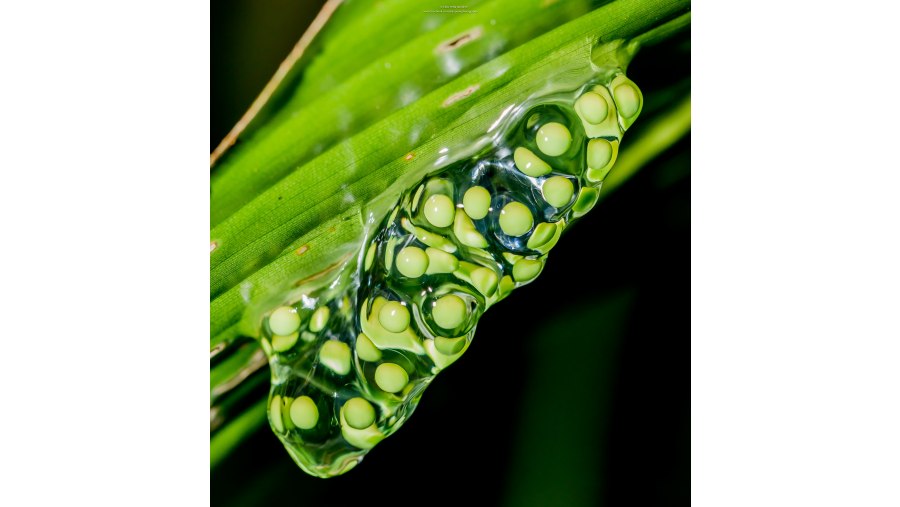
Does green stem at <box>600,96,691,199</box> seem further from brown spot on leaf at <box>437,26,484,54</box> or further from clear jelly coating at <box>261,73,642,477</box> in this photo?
brown spot on leaf at <box>437,26,484,54</box>

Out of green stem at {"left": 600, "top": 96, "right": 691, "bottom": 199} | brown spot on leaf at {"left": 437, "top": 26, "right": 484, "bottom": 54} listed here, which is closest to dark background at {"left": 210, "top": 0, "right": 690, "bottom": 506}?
green stem at {"left": 600, "top": 96, "right": 691, "bottom": 199}

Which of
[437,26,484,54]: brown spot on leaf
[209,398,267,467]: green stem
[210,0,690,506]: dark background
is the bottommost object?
[210,0,690,506]: dark background

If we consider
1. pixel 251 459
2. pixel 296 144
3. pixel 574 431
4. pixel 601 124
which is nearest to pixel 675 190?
pixel 601 124

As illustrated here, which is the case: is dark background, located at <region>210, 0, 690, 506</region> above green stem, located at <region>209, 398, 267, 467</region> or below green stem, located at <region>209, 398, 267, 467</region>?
below

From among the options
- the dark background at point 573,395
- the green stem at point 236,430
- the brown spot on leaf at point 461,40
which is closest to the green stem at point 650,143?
the dark background at point 573,395

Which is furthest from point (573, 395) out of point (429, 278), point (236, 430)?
point (236, 430)

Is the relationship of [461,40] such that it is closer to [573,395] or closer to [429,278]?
[429,278]

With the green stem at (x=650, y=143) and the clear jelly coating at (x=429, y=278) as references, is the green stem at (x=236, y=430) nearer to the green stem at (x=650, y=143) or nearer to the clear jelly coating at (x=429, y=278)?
the clear jelly coating at (x=429, y=278)
